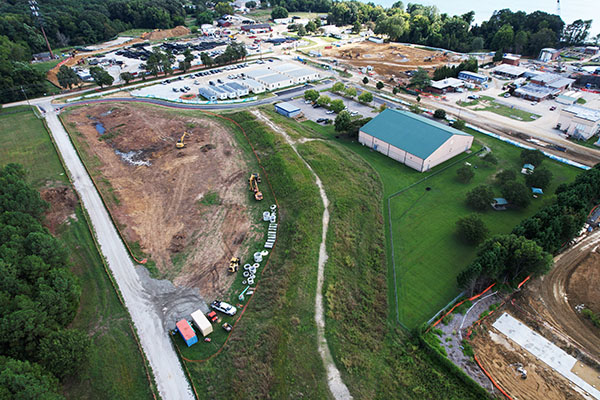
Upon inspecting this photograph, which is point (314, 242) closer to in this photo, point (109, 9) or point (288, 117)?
point (288, 117)

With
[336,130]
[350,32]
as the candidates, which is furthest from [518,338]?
[350,32]

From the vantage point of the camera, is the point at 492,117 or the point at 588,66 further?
the point at 588,66

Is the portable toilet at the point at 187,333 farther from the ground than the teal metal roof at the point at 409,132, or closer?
closer

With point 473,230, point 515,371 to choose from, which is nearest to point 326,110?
point 473,230

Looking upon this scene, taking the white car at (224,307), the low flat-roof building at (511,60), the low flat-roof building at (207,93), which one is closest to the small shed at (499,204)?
the white car at (224,307)

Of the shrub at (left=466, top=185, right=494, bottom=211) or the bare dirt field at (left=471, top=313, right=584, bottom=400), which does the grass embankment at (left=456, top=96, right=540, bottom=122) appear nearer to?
the shrub at (left=466, top=185, right=494, bottom=211)

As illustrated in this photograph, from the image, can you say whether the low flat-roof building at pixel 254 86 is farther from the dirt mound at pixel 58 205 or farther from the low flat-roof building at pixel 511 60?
the low flat-roof building at pixel 511 60

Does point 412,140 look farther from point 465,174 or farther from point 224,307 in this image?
point 224,307
